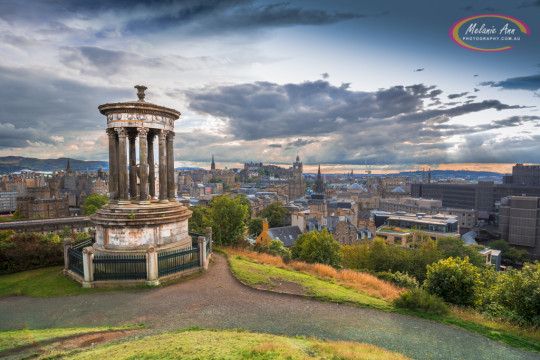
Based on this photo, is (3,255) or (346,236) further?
(346,236)

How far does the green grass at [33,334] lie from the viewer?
Answer: 27.4ft

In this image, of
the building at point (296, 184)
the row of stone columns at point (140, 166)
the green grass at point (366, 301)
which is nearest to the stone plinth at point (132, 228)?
the row of stone columns at point (140, 166)

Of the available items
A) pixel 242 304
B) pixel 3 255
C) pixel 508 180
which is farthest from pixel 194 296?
pixel 508 180

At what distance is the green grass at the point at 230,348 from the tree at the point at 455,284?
7289 millimetres

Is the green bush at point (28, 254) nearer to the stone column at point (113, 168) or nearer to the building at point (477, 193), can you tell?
the stone column at point (113, 168)

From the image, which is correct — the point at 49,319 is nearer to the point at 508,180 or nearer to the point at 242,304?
the point at 242,304

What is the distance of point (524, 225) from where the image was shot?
243ft

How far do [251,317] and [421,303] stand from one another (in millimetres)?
7391

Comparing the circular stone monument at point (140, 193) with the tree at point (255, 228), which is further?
the tree at point (255, 228)

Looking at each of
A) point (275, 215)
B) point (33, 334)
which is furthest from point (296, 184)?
point (33, 334)

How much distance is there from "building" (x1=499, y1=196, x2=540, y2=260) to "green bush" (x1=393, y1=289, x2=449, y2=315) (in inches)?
3286

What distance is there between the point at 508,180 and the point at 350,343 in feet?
630

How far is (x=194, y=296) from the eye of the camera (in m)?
12.5

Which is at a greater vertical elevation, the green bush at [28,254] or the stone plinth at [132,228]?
the stone plinth at [132,228]
